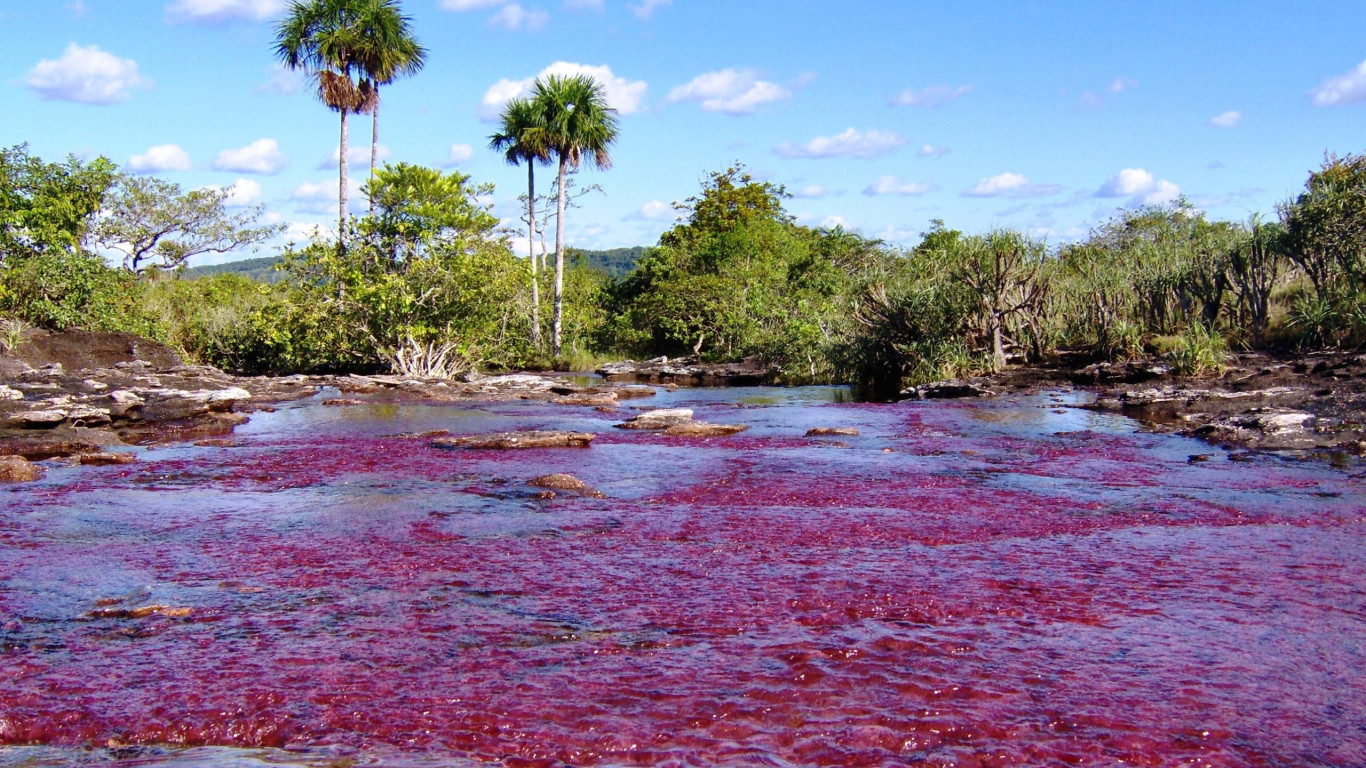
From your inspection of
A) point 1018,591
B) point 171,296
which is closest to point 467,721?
→ point 1018,591

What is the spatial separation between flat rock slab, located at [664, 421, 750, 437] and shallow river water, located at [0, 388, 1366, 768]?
4456mm

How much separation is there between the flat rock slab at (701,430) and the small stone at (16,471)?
28.3ft

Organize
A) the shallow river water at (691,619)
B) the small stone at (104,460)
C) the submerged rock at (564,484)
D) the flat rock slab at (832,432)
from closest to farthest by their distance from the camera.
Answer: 1. the shallow river water at (691,619)
2. the submerged rock at (564,484)
3. the small stone at (104,460)
4. the flat rock slab at (832,432)

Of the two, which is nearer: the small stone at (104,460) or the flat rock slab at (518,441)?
the small stone at (104,460)

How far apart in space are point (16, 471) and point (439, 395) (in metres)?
13.7

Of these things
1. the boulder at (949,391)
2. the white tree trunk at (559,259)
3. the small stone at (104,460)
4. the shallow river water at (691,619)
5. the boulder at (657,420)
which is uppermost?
the white tree trunk at (559,259)

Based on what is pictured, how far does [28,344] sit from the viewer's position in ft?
79.5

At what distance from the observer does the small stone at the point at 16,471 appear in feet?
35.7

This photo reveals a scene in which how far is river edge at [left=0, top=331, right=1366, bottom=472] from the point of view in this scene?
1344 cm

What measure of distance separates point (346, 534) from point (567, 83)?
112ft

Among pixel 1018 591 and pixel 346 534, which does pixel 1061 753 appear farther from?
pixel 346 534

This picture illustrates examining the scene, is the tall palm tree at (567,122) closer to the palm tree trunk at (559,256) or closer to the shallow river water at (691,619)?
the palm tree trunk at (559,256)

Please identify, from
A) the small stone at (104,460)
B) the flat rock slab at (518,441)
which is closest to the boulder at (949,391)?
the flat rock slab at (518,441)

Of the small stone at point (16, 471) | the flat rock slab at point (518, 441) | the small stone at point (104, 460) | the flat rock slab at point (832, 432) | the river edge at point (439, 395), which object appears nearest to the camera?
the small stone at point (16, 471)
